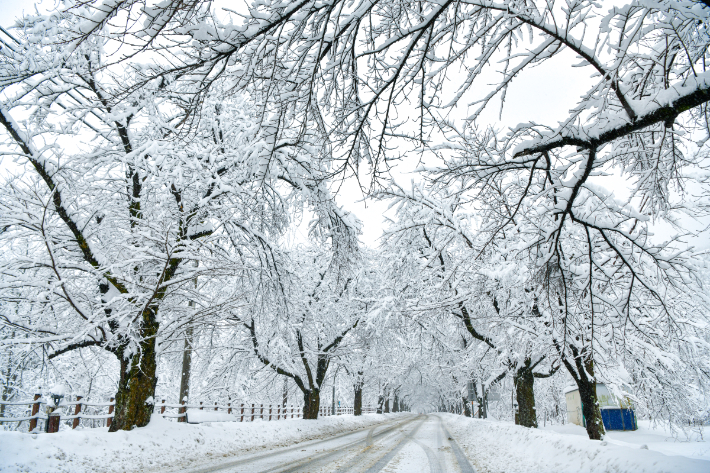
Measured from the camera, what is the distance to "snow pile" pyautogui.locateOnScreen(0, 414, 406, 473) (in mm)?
5438

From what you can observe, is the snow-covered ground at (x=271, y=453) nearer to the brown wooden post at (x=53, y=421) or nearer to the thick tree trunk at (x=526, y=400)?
the brown wooden post at (x=53, y=421)

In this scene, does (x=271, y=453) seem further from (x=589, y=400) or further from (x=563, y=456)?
(x=589, y=400)

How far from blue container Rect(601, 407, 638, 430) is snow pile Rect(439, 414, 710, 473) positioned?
48.5 ft

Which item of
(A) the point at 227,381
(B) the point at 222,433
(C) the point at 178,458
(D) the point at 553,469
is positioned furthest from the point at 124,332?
(A) the point at 227,381

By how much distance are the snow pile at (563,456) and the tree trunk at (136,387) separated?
7374mm

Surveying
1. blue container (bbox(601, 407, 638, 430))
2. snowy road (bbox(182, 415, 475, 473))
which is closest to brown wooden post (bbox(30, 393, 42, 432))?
snowy road (bbox(182, 415, 475, 473))

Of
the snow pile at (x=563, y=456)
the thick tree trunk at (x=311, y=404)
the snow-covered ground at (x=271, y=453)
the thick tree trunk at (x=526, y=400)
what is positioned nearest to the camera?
the snow pile at (x=563, y=456)

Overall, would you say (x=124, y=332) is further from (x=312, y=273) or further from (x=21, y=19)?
(x=312, y=273)

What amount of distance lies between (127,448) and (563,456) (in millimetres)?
8001

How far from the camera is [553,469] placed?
5980mm

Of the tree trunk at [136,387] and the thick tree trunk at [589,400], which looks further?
the thick tree trunk at [589,400]

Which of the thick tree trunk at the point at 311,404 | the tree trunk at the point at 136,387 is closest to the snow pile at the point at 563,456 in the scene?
the tree trunk at the point at 136,387

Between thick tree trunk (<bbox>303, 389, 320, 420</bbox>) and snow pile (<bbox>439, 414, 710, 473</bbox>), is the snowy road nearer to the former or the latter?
snow pile (<bbox>439, 414, 710, 473</bbox>)

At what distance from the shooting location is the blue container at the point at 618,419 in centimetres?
2075
